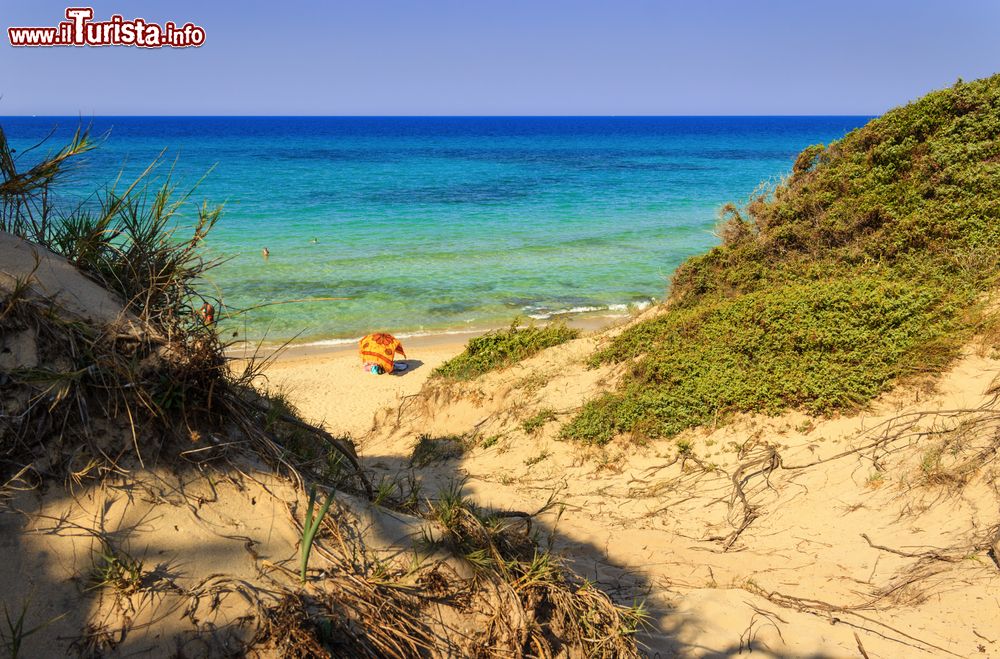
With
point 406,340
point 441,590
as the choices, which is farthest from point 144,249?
point 406,340

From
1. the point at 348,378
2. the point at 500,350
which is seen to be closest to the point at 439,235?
the point at 348,378

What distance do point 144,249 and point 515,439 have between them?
5.28 meters

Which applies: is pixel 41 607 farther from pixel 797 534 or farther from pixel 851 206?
pixel 851 206

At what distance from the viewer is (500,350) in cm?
1065

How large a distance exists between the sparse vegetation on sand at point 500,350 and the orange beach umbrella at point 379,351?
3.37 meters

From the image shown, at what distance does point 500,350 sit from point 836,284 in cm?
466

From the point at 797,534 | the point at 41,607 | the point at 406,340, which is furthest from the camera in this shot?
the point at 406,340

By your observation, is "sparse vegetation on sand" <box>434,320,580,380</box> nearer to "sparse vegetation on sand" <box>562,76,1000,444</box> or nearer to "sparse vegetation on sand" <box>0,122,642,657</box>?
"sparse vegetation on sand" <box>562,76,1000,444</box>

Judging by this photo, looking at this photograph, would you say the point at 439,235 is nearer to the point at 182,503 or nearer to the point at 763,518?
the point at 763,518

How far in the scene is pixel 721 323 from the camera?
8305mm

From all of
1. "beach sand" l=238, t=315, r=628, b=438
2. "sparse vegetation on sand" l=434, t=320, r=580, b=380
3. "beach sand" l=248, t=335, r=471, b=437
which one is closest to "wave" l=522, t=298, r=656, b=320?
"beach sand" l=238, t=315, r=628, b=438

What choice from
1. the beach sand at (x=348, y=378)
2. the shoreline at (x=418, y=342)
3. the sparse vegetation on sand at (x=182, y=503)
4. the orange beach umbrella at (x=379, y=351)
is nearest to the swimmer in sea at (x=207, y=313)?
the sparse vegetation on sand at (x=182, y=503)

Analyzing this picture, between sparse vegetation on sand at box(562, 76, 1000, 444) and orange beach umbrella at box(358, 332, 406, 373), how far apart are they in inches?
230

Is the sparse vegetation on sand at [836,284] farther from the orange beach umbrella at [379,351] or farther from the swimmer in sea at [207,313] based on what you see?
the orange beach umbrella at [379,351]
